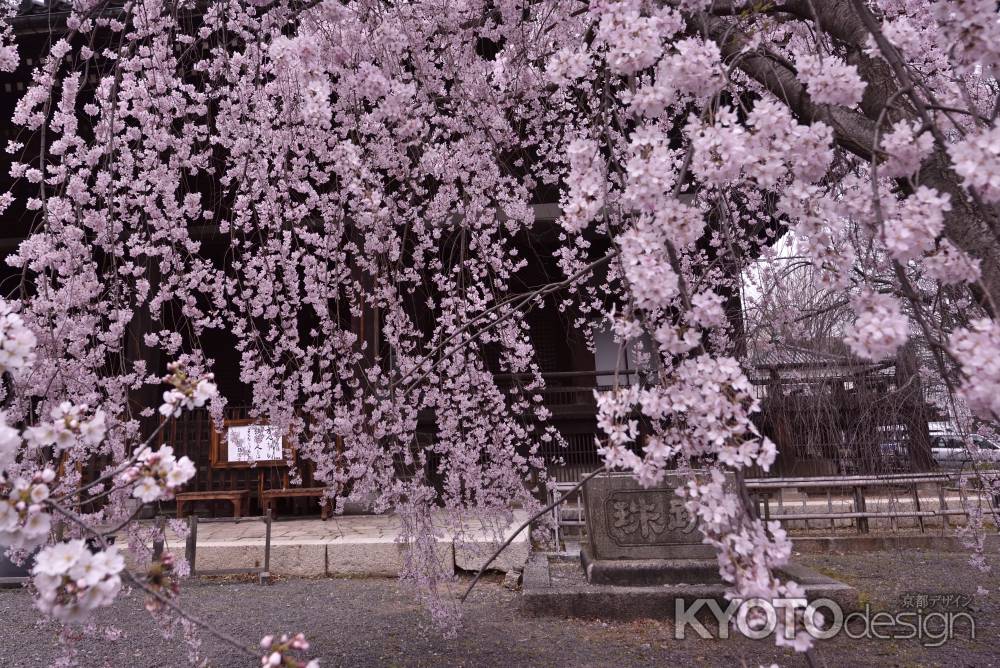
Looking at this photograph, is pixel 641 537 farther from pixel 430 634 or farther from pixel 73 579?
pixel 73 579

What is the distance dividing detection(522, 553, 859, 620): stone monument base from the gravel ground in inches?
4.1

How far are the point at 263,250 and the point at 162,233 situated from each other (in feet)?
2.21

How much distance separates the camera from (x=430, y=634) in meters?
4.29

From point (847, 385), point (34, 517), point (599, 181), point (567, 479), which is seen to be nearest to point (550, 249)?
point (567, 479)

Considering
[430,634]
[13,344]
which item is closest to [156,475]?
[13,344]

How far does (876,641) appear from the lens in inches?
157

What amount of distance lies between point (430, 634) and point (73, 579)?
10.9ft

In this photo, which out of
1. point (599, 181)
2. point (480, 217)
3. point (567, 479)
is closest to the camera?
point (599, 181)

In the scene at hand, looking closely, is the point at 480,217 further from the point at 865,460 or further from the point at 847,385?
the point at 865,460

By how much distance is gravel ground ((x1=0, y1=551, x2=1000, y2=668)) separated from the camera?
3.76 m

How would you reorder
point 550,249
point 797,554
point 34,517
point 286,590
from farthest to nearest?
point 550,249, point 797,554, point 286,590, point 34,517

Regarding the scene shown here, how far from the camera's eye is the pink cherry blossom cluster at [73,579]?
1376 millimetres

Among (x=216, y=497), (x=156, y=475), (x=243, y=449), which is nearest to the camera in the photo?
(x=156, y=475)

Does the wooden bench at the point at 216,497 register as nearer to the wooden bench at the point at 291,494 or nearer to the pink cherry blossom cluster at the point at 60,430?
the wooden bench at the point at 291,494
